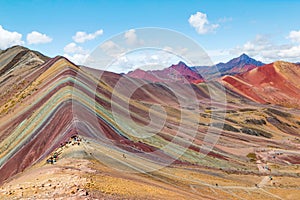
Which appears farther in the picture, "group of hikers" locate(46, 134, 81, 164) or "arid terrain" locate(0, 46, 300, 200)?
"group of hikers" locate(46, 134, 81, 164)

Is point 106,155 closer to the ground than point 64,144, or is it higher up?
closer to the ground

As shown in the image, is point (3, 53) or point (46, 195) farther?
point (3, 53)

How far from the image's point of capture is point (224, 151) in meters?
95.6

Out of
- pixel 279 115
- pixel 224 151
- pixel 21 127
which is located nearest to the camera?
pixel 21 127

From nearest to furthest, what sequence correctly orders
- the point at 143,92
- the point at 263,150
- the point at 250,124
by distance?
the point at 263,150
the point at 250,124
the point at 143,92

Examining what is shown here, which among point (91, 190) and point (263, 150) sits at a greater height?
point (91, 190)

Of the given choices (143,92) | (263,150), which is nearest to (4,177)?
(263,150)

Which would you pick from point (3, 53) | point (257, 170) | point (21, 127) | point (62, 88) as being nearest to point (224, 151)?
point (257, 170)

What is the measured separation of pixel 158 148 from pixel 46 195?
145ft

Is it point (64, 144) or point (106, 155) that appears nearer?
point (106, 155)

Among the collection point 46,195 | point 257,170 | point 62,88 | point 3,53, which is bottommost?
point 257,170

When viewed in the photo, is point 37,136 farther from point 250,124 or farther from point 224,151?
point 250,124

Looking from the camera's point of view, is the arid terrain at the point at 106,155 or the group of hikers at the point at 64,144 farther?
the group of hikers at the point at 64,144

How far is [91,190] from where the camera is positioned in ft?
77.3
